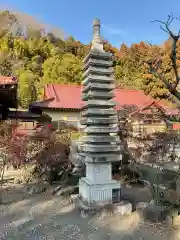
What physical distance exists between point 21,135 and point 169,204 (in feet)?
20.4

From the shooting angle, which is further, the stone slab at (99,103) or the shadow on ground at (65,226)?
the stone slab at (99,103)

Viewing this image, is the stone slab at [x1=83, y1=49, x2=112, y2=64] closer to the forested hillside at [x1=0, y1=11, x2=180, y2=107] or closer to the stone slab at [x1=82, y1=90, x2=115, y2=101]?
the stone slab at [x1=82, y1=90, x2=115, y2=101]

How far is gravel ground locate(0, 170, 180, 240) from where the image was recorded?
15.0ft

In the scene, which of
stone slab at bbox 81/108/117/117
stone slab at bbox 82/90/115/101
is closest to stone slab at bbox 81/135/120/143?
stone slab at bbox 81/108/117/117

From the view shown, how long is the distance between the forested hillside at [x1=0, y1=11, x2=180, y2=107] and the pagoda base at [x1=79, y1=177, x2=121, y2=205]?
1823 cm

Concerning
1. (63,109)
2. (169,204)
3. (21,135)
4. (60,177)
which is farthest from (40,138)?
(63,109)

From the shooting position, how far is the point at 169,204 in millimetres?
5355

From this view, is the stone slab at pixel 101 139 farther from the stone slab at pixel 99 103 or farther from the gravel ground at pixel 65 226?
the gravel ground at pixel 65 226

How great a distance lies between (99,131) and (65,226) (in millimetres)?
2168

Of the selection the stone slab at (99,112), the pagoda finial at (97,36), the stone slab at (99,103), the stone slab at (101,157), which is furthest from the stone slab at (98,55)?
the stone slab at (101,157)

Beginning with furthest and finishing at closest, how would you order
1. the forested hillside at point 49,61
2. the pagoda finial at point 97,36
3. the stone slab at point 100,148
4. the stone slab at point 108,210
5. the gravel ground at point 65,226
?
the forested hillside at point 49,61, the pagoda finial at point 97,36, the stone slab at point 100,148, the stone slab at point 108,210, the gravel ground at point 65,226

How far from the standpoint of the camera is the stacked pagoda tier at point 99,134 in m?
5.69

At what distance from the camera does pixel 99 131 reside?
5750mm

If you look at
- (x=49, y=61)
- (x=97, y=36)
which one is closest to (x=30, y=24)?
(x=49, y=61)
